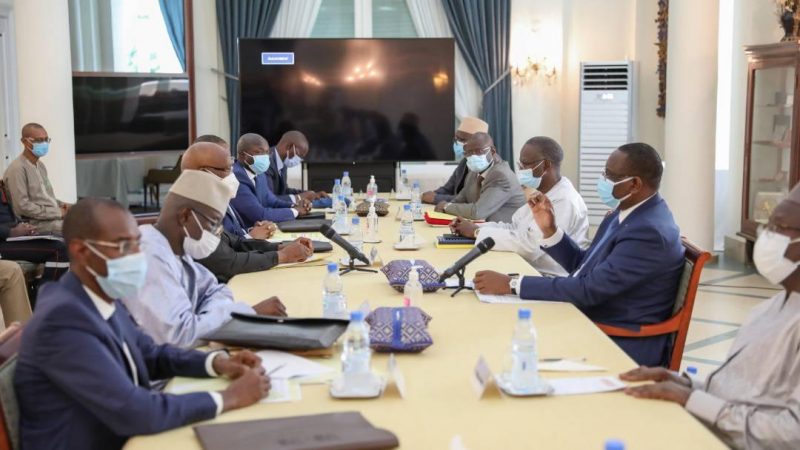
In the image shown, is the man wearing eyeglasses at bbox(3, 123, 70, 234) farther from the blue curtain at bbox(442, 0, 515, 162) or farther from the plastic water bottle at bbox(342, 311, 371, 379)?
the blue curtain at bbox(442, 0, 515, 162)

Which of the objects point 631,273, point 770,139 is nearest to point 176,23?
point 770,139

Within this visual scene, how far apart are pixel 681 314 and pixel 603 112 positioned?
7.39m

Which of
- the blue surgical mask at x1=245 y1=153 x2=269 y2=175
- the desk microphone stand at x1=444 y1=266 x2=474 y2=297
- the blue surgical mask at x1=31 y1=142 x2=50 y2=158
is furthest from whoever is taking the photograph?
the blue surgical mask at x1=31 y1=142 x2=50 y2=158

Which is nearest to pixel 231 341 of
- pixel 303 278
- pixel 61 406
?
pixel 61 406

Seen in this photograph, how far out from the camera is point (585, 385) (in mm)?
2611

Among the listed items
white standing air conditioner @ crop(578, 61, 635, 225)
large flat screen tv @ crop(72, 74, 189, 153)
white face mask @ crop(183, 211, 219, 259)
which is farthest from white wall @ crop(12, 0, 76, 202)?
white face mask @ crop(183, 211, 219, 259)

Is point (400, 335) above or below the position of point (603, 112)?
below

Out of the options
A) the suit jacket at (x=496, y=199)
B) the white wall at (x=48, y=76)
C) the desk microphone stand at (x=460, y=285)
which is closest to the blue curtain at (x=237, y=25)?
the white wall at (x=48, y=76)

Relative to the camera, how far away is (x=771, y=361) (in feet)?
8.23

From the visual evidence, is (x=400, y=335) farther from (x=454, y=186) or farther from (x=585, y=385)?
(x=454, y=186)

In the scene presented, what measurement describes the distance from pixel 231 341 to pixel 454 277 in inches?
57.3

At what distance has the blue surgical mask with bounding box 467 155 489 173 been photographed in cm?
691

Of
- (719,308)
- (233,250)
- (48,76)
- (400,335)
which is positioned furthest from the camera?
(48,76)

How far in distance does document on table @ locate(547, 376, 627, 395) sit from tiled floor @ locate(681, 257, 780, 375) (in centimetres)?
287
